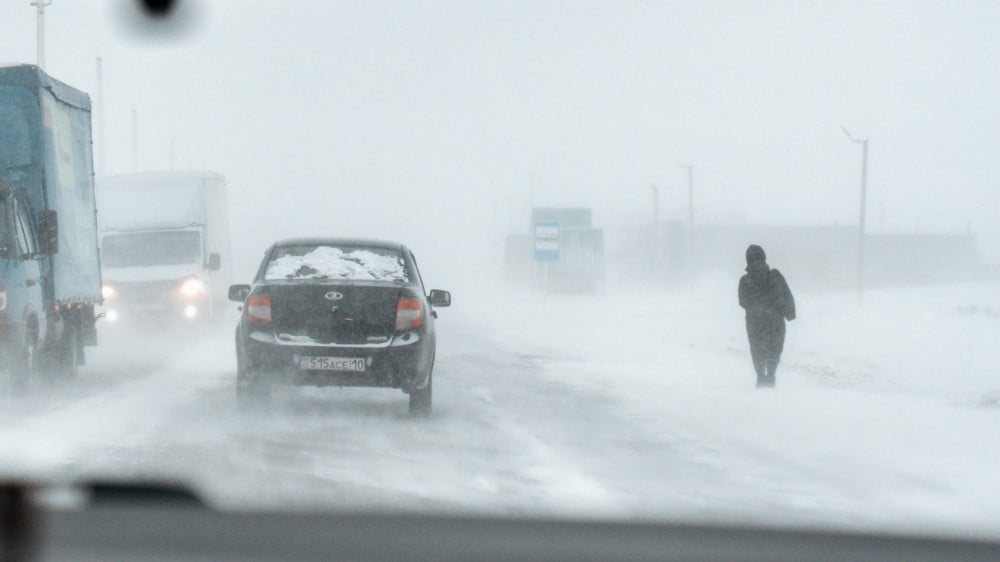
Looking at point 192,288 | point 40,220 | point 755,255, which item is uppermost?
point 40,220

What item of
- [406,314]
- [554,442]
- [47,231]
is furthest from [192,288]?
[554,442]

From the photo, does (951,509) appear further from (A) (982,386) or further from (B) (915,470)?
(A) (982,386)

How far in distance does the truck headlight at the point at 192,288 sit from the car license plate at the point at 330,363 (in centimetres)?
1598

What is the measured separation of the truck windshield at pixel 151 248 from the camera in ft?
89.1

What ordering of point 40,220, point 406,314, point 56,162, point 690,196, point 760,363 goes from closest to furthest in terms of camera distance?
1. point 406,314
2. point 40,220
3. point 56,162
4. point 760,363
5. point 690,196

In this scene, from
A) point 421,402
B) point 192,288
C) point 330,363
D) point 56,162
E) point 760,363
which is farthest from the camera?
point 192,288

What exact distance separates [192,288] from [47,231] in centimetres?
1286

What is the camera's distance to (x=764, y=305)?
15.0 meters

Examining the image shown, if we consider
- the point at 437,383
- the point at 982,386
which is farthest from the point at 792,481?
the point at 982,386

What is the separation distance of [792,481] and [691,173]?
208 ft

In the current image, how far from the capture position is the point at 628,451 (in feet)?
31.8

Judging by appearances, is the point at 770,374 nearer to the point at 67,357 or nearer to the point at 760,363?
the point at 760,363

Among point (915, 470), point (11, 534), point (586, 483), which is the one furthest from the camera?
point (915, 470)

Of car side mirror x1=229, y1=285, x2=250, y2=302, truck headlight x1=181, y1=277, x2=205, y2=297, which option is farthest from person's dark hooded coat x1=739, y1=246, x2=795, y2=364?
truck headlight x1=181, y1=277, x2=205, y2=297
